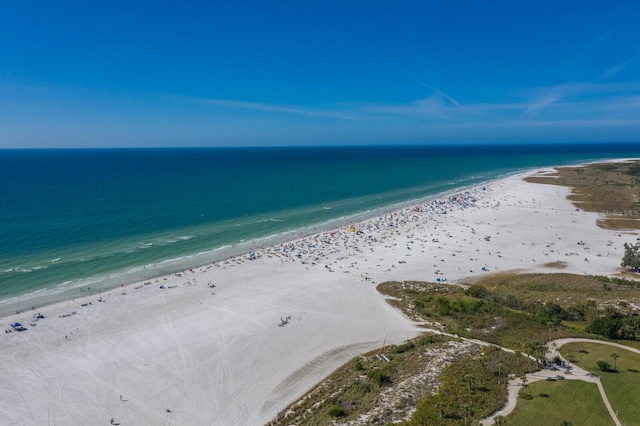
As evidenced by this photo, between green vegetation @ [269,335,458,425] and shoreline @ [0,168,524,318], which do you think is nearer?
green vegetation @ [269,335,458,425]

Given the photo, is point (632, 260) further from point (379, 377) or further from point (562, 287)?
point (379, 377)

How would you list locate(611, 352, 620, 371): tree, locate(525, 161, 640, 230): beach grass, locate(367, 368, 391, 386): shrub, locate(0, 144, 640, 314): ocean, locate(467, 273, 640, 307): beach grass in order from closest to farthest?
locate(367, 368, 391, 386): shrub < locate(611, 352, 620, 371): tree < locate(467, 273, 640, 307): beach grass < locate(0, 144, 640, 314): ocean < locate(525, 161, 640, 230): beach grass

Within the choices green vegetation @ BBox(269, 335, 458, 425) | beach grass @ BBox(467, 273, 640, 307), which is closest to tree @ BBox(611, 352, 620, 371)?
green vegetation @ BBox(269, 335, 458, 425)

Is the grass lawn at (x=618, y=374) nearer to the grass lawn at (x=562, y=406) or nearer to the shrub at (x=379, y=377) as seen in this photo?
the grass lawn at (x=562, y=406)

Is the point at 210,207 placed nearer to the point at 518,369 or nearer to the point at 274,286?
the point at 274,286

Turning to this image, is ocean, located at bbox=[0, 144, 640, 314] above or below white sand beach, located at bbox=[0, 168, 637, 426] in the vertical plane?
above

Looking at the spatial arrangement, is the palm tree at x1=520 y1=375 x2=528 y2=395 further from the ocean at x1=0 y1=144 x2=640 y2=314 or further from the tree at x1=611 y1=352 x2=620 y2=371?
the ocean at x1=0 y1=144 x2=640 y2=314
